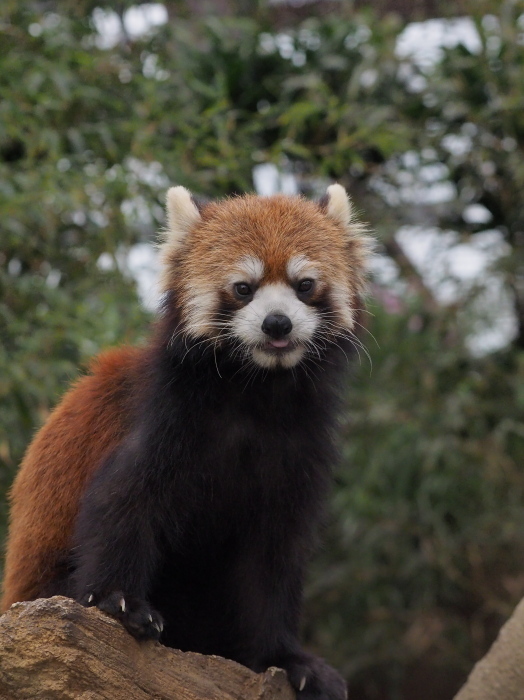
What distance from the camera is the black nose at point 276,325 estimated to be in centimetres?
236

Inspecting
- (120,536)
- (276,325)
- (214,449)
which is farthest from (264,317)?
(120,536)

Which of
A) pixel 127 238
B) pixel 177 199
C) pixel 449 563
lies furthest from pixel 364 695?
pixel 177 199

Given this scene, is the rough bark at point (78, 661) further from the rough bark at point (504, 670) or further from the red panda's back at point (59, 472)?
the rough bark at point (504, 670)

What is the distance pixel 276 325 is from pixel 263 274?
176mm

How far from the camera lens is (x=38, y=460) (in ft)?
8.70

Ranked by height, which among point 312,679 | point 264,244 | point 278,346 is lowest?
point 312,679

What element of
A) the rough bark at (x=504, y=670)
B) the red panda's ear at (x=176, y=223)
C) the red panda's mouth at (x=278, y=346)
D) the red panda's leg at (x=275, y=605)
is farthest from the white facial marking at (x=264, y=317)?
the rough bark at (x=504, y=670)

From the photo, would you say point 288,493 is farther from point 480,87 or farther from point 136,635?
point 480,87

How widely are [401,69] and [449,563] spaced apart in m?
2.59

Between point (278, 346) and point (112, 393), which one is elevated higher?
point (278, 346)

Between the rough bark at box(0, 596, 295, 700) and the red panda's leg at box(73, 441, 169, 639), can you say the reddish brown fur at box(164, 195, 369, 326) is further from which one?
the rough bark at box(0, 596, 295, 700)

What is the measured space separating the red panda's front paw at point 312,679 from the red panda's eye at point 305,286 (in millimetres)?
985

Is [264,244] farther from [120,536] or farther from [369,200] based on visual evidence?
[369,200]

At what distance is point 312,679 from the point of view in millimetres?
2557
